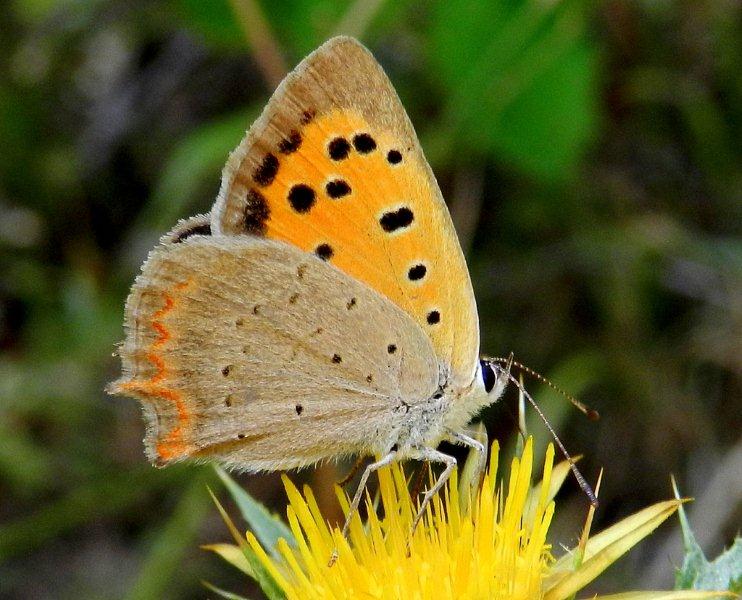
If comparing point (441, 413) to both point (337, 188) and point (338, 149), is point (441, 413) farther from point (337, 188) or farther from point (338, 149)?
point (338, 149)

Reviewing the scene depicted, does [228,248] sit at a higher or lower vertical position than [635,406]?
higher

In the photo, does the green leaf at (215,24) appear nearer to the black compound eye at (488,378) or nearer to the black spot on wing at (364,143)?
the black spot on wing at (364,143)

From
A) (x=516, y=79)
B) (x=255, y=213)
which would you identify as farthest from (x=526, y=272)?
(x=255, y=213)

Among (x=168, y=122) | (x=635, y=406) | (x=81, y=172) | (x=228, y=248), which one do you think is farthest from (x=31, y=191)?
(x=635, y=406)

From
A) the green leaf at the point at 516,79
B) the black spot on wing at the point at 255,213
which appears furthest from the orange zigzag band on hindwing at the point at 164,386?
the green leaf at the point at 516,79

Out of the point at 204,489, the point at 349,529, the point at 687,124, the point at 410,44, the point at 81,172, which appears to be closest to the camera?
the point at 349,529

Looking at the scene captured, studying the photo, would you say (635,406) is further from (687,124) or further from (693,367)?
(687,124)
